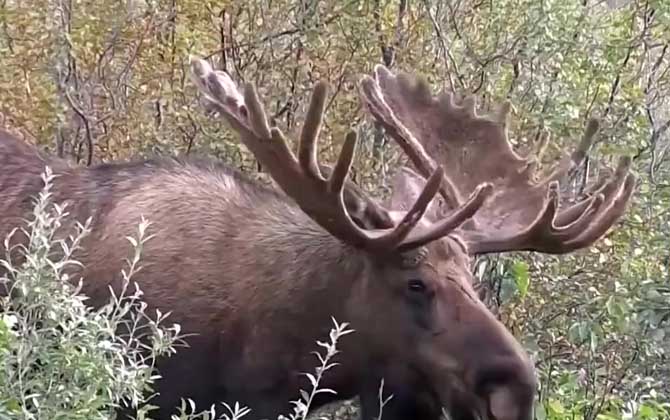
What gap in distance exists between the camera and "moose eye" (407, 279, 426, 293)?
4.93 m

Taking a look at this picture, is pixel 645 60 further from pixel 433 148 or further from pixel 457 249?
pixel 457 249

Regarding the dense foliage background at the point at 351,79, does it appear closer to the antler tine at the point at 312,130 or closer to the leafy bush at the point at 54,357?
the antler tine at the point at 312,130

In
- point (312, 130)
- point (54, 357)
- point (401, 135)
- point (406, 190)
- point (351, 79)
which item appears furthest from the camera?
point (351, 79)

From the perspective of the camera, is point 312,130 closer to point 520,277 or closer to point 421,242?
point 421,242

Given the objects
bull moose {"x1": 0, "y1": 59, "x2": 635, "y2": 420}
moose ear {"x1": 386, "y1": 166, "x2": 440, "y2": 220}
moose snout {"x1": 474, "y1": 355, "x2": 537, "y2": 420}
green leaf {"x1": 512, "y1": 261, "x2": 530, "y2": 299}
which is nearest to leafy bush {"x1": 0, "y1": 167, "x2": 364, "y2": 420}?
bull moose {"x1": 0, "y1": 59, "x2": 635, "y2": 420}

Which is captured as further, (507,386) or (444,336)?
(444,336)

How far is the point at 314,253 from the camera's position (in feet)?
17.1

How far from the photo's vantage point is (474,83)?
7.42 metres

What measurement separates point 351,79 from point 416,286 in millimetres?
2485

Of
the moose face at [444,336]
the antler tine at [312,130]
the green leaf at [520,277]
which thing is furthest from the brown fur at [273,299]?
the green leaf at [520,277]

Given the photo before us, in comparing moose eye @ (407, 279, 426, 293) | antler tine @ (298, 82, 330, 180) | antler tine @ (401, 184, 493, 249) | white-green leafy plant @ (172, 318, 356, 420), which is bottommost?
white-green leafy plant @ (172, 318, 356, 420)

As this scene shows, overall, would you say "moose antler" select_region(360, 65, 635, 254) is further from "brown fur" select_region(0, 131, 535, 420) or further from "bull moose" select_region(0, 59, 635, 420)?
"brown fur" select_region(0, 131, 535, 420)

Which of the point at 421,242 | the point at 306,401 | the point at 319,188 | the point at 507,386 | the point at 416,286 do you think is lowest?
A: the point at 306,401

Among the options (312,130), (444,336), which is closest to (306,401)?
(444,336)
